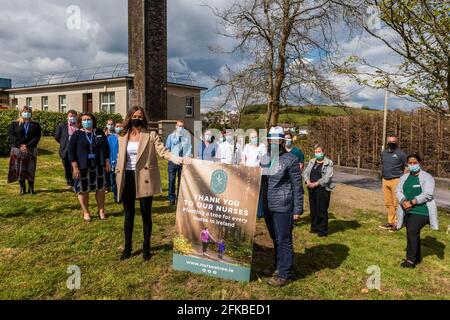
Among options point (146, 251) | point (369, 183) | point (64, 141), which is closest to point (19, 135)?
point (64, 141)


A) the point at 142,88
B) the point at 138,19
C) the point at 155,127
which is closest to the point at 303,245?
the point at 155,127

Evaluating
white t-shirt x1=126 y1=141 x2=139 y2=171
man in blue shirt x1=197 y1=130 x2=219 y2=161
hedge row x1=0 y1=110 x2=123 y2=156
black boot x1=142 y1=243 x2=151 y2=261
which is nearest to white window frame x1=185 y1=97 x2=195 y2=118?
hedge row x1=0 y1=110 x2=123 y2=156

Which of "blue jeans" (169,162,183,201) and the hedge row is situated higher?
the hedge row

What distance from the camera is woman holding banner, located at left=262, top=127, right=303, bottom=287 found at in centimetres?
427

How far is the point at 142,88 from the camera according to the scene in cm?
1975

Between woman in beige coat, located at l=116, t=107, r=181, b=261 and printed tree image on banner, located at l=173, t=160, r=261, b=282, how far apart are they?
19.8 inches

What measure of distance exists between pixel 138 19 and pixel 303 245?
17247 mm

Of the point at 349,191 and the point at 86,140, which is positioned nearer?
the point at 86,140

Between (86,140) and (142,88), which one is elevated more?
(142,88)

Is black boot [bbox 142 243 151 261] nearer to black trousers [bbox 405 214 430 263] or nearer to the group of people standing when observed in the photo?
the group of people standing

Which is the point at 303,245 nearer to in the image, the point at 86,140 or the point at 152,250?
the point at 152,250
